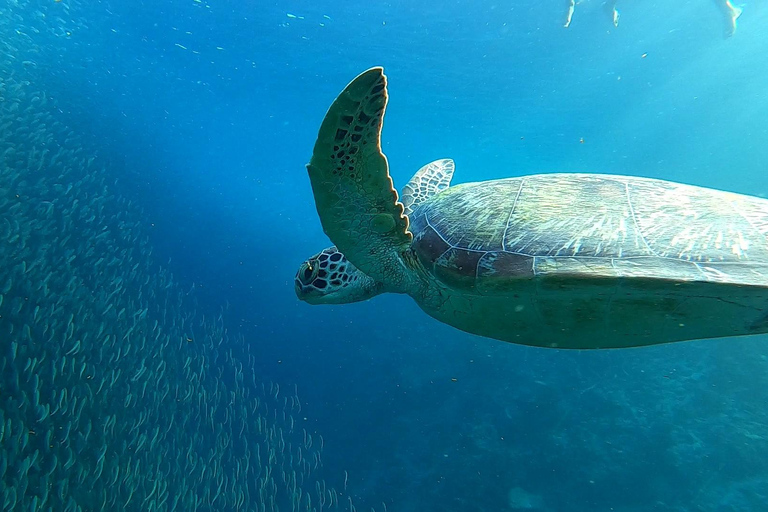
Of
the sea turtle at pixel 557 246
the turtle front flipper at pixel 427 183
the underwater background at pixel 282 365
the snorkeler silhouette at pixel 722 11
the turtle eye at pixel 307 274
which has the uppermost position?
the snorkeler silhouette at pixel 722 11

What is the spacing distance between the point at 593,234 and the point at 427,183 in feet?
8.48

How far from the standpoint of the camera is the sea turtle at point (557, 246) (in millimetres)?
1698

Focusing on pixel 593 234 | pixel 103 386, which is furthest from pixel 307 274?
pixel 103 386

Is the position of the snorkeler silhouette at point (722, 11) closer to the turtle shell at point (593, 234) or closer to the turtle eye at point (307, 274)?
the turtle shell at point (593, 234)

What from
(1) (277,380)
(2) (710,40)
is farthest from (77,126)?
(2) (710,40)

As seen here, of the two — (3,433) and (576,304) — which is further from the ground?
(576,304)

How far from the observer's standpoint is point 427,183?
14.3ft

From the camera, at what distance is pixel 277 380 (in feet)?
30.4

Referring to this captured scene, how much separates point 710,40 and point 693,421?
26944mm

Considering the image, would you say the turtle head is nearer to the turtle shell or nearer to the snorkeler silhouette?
the turtle shell

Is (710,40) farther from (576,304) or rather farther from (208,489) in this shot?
(208,489)

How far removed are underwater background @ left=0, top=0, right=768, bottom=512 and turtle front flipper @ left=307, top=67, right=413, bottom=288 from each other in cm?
400

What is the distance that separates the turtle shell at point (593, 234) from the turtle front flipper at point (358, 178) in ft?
1.22

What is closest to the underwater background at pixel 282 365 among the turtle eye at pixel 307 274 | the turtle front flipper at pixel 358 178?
the turtle eye at pixel 307 274
